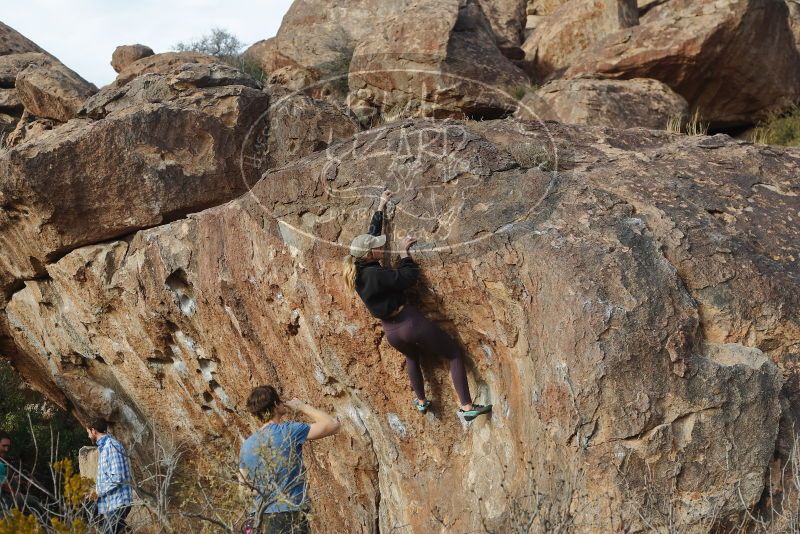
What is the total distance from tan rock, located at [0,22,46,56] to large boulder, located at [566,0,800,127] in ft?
37.6

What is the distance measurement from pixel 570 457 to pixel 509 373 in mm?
734

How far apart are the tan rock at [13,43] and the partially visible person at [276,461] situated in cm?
1496

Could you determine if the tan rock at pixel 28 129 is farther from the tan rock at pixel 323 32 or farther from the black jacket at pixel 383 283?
the black jacket at pixel 383 283

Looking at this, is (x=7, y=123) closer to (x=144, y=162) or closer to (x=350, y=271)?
(x=144, y=162)

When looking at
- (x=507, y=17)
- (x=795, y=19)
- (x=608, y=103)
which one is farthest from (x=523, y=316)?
(x=507, y=17)

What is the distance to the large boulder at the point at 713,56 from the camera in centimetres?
1162

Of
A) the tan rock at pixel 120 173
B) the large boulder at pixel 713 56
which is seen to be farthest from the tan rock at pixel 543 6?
the tan rock at pixel 120 173

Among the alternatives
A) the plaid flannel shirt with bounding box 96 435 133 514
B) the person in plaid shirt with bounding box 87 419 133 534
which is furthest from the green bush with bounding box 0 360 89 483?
the plaid flannel shirt with bounding box 96 435 133 514

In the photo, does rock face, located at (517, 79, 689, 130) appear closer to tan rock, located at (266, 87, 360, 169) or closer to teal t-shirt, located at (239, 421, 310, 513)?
tan rock, located at (266, 87, 360, 169)

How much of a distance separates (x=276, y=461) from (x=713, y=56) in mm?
9956

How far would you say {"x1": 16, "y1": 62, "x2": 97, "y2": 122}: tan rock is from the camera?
39.9ft

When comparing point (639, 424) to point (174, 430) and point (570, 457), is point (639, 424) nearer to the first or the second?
point (570, 457)

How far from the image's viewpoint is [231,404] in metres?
7.41

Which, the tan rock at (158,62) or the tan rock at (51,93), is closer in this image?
the tan rock at (51,93)
